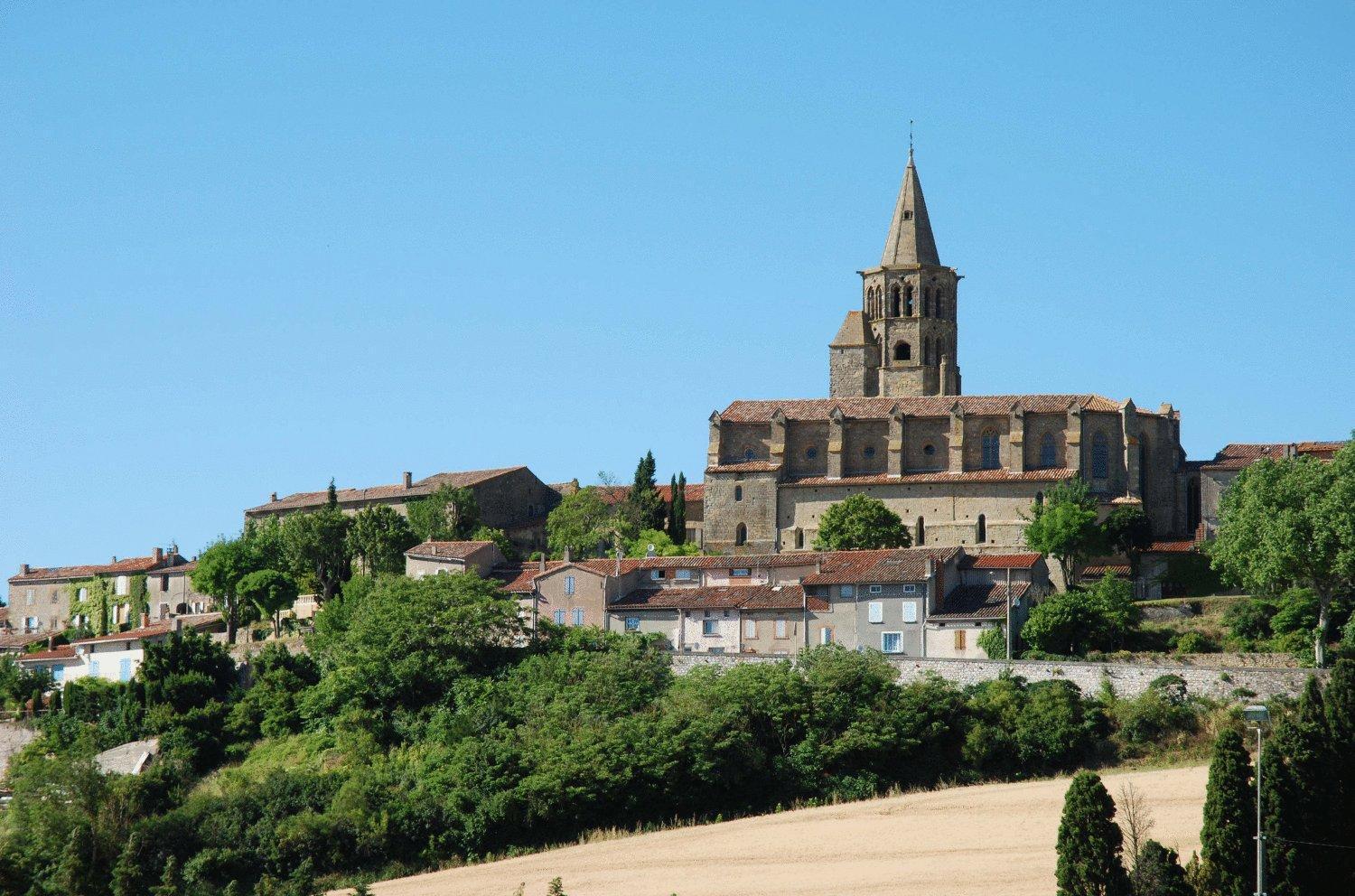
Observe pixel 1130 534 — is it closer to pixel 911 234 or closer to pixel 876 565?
pixel 876 565

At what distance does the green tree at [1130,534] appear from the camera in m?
75.2

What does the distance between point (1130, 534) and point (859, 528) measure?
373 inches

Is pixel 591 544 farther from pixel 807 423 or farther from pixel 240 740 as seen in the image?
pixel 240 740

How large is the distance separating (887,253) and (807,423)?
13.5m

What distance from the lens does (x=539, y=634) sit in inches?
2657

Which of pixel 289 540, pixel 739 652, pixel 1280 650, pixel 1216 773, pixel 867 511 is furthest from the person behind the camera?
pixel 289 540

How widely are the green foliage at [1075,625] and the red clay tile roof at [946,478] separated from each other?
16191 mm

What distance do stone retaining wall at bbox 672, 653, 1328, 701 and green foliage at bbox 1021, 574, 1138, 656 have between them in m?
2.98

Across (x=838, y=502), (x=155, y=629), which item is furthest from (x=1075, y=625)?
(x=155, y=629)

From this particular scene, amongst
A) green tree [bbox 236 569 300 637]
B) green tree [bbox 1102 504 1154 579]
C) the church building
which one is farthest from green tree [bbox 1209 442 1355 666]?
green tree [bbox 236 569 300 637]

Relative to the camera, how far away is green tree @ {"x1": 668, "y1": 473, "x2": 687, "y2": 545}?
8312 centimetres

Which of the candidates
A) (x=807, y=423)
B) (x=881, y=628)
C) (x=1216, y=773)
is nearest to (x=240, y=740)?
(x=881, y=628)

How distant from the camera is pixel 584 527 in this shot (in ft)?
269

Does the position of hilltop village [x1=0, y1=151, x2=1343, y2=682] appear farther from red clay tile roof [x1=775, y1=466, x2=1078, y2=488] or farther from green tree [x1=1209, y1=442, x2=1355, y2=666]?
green tree [x1=1209, y1=442, x2=1355, y2=666]
